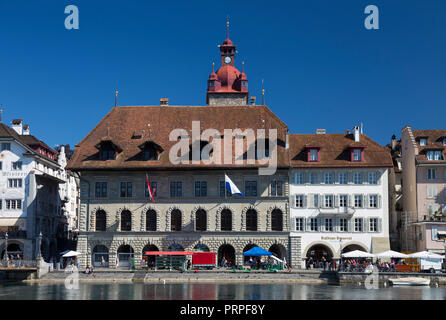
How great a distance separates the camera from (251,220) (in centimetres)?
6675

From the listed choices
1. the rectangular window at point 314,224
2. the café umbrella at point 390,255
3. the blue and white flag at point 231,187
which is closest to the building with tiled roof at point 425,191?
the café umbrella at point 390,255

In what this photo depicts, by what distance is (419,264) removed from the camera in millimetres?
60500

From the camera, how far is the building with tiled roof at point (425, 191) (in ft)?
212

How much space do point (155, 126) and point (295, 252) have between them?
790 inches

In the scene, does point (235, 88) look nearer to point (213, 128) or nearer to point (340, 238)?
point (213, 128)

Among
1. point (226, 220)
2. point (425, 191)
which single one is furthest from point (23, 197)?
point (425, 191)

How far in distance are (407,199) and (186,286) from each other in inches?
1144

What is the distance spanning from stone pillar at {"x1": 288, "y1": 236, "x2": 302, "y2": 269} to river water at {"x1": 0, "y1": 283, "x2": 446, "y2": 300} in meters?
8.30

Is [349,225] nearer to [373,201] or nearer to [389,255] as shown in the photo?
[373,201]

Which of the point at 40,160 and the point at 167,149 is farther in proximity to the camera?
the point at 40,160

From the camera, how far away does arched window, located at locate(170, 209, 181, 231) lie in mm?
67000

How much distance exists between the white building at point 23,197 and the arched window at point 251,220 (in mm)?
22875

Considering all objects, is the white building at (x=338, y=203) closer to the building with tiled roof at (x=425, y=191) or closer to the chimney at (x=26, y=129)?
the building with tiled roof at (x=425, y=191)

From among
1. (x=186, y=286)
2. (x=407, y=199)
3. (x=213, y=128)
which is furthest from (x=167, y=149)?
(x=407, y=199)
